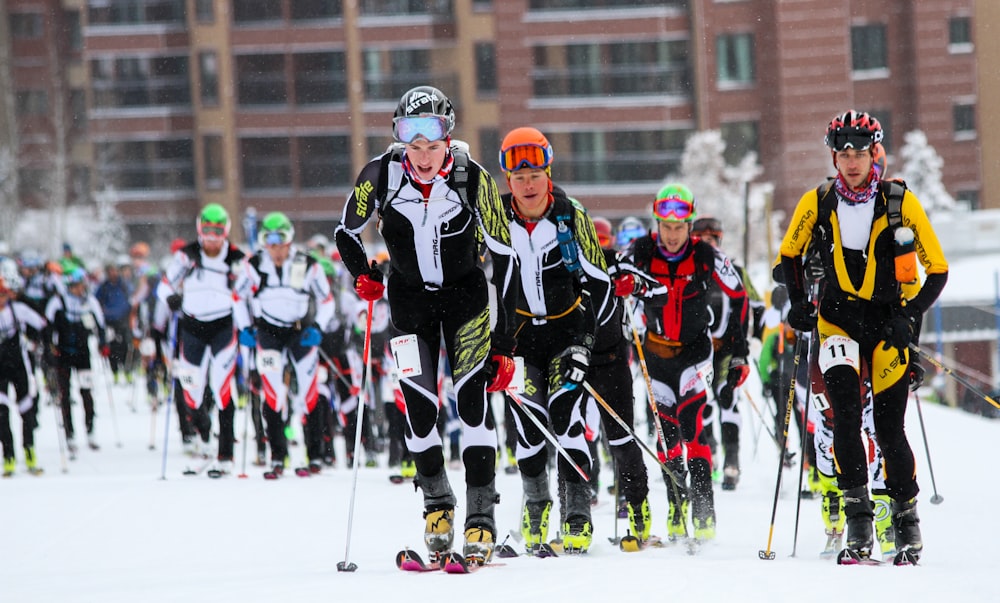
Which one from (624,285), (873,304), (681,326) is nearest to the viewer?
(873,304)

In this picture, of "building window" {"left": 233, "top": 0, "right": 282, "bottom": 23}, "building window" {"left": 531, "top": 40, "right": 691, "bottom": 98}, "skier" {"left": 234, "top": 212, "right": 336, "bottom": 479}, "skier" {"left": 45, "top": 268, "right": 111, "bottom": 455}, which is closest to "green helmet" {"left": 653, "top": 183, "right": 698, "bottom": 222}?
"skier" {"left": 234, "top": 212, "right": 336, "bottom": 479}

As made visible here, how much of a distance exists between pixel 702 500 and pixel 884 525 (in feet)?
4.63

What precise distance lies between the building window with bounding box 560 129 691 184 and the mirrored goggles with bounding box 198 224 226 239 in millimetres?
39893

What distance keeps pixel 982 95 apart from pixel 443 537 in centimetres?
4845

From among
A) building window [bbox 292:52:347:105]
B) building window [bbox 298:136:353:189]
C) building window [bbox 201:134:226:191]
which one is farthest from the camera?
building window [bbox 201:134:226:191]

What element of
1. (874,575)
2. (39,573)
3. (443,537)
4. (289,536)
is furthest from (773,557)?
(39,573)

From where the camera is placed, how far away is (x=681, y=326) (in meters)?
8.45

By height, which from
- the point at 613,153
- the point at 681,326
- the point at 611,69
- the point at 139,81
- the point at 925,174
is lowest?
the point at 681,326

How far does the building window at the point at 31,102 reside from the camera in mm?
60594

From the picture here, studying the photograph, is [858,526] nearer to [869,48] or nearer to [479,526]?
[479,526]

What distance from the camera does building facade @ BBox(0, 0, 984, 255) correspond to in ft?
162

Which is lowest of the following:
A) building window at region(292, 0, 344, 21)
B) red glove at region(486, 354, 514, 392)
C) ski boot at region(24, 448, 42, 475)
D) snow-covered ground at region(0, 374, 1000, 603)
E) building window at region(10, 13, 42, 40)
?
ski boot at region(24, 448, 42, 475)

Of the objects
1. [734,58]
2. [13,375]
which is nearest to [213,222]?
[13,375]

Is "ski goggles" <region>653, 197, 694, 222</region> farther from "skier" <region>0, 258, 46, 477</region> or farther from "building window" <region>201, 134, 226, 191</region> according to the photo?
"building window" <region>201, 134, 226, 191</region>
